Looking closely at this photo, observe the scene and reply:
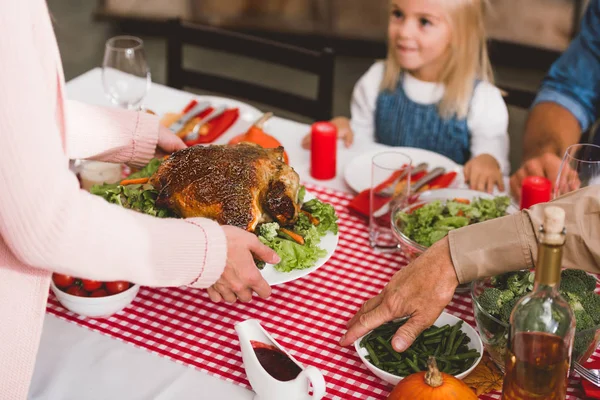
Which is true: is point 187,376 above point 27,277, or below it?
below

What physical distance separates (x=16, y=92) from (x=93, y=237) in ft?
0.92

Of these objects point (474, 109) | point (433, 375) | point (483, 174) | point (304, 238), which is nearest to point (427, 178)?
point (483, 174)

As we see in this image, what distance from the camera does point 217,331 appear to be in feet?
5.38

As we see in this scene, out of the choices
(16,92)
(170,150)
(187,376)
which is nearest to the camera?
(16,92)

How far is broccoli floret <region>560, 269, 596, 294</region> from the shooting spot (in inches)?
57.9

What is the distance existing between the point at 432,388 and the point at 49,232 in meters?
0.68

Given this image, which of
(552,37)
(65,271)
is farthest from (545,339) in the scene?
(552,37)

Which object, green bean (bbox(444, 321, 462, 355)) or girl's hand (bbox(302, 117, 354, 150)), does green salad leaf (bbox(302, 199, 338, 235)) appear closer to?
green bean (bbox(444, 321, 462, 355))

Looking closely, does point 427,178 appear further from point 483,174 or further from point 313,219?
point 313,219

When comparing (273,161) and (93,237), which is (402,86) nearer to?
(273,161)

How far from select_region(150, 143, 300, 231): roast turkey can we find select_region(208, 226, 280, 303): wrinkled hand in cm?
12

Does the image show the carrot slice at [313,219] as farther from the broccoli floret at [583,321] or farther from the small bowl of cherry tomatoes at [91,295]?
the broccoli floret at [583,321]

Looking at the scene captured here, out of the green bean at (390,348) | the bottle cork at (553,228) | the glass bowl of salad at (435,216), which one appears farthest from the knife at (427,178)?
the bottle cork at (553,228)

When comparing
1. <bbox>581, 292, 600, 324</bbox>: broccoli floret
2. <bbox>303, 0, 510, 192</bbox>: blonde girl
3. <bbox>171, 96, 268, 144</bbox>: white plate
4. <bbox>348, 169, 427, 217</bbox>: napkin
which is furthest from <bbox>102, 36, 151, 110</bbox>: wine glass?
<bbox>581, 292, 600, 324</bbox>: broccoli floret
